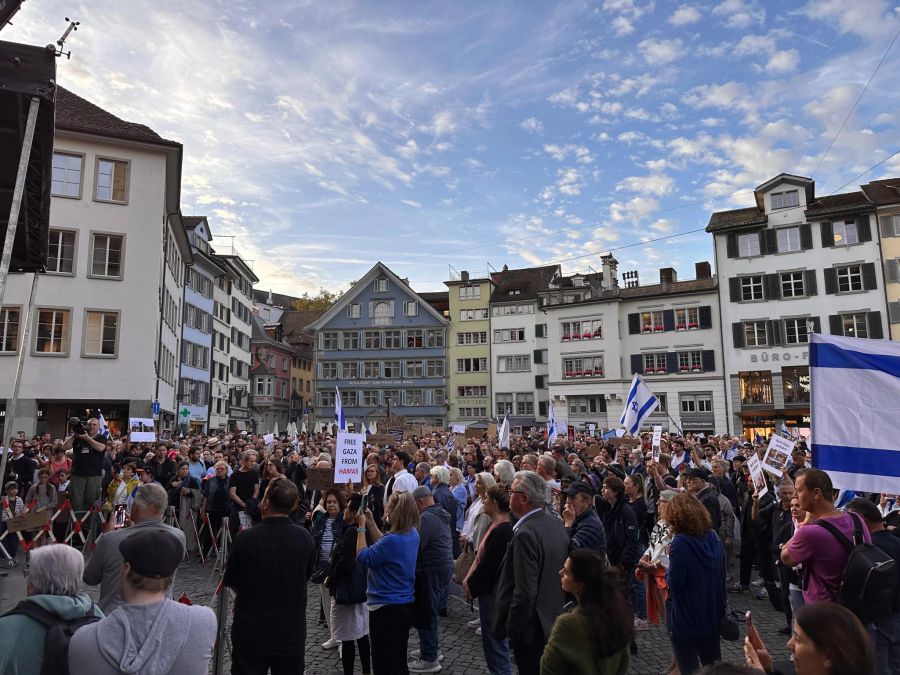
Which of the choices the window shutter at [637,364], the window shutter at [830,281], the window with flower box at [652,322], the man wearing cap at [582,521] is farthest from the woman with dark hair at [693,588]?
the window shutter at [637,364]

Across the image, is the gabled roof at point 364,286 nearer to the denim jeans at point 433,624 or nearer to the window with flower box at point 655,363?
the window with flower box at point 655,363

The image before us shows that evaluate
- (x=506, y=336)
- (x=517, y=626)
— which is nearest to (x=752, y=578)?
(x=517, y=626)

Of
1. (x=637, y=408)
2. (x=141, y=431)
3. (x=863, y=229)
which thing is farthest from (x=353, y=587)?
(x=863, y=229)

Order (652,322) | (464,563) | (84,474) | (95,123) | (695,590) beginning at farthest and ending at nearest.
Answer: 1. (652,322)
2. (95,123)
3. (84,474)
4. (464,563)
5. (695,590)

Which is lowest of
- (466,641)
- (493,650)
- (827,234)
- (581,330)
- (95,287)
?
(466,641)

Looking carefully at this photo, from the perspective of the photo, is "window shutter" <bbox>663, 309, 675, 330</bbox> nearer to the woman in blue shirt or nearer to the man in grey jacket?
the woman in blue shirt

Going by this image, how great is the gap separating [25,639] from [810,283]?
4693 cm

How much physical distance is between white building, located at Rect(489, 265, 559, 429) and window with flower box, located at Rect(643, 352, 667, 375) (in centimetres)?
907

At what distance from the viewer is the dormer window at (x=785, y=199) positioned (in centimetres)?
4297

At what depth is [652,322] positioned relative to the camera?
4975 centimetres

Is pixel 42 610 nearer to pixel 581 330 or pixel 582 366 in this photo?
pixel 582 366

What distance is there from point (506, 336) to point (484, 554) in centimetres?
5256

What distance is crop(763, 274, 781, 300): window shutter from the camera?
1700 inches

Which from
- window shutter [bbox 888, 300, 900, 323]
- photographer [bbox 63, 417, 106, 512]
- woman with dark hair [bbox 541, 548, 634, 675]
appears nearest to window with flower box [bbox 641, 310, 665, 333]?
window shutter [bbox 888, 300, 900, 323]
